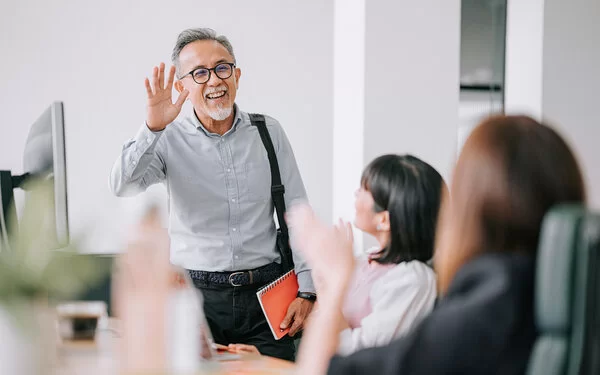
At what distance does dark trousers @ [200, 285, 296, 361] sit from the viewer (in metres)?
2.25

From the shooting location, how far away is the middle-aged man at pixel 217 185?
88.5 inches

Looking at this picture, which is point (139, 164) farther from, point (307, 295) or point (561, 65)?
point (561, 65)

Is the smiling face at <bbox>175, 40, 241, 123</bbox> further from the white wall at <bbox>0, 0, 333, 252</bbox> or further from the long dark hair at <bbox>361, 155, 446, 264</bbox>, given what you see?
the white wall at <bbox>0, 0, 333, 252</bbox>

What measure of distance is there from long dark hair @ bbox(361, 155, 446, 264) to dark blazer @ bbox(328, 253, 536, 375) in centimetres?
75

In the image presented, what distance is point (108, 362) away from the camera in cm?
147

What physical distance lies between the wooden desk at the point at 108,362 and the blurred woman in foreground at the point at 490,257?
16.3 inches

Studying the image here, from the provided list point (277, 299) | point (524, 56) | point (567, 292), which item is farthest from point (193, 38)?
point (524, 56)

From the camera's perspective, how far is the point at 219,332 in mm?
2264

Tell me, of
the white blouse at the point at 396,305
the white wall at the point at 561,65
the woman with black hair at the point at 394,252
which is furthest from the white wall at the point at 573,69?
the white blouse at the point at 396,305

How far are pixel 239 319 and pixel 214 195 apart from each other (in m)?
0.45

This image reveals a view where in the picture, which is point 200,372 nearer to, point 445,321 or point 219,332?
point 445,321

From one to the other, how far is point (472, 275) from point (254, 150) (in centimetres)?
149

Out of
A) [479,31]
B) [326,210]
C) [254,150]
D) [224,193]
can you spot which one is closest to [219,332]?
[224,193]

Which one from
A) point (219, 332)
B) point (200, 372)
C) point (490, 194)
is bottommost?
point (219, 332)
